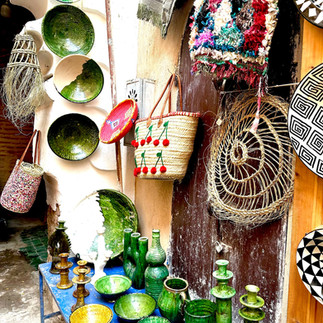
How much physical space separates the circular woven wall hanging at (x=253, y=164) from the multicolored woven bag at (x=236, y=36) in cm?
20

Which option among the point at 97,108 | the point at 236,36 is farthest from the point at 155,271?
the point at 97,108

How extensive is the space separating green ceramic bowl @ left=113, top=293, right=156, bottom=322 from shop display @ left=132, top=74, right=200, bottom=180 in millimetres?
652

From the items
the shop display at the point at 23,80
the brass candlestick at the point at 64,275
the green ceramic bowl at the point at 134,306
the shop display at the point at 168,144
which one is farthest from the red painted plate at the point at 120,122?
the green ceramic bowl at the point at 134,306

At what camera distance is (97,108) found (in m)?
2.49

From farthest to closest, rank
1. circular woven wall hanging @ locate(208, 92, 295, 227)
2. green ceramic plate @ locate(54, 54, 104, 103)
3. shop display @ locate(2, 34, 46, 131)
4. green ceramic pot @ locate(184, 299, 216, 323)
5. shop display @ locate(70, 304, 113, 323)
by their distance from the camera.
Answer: green ceramic plate @ locate(54, 54, 104, 103) < shop display @ locate(2, 34, 46, 131) < shop display @ locate(70, 304, 113, 323) < green ceramic pot @ locate(184, 299, 216, 323) < circular woven wall hanging @ locate(208, 92, 295, 227)

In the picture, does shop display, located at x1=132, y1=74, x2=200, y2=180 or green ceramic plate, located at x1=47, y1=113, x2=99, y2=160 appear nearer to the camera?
shop display, located at x1=132, y1=74, x2=200, y2=180

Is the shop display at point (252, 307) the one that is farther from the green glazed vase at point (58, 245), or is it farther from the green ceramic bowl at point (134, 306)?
the green glazed vase at point (58, 245)

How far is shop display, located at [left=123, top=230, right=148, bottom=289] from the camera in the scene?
1.72 meters

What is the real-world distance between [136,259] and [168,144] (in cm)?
79

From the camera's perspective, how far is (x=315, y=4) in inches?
35.5

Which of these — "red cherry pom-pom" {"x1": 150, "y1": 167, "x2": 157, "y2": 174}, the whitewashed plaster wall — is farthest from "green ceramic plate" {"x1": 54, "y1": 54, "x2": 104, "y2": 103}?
"red cherry pom-pom" {"x1": 150, "y1": 167, "x2": 157, "y2": 174}

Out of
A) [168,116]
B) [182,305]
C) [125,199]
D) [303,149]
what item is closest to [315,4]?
[303,149]

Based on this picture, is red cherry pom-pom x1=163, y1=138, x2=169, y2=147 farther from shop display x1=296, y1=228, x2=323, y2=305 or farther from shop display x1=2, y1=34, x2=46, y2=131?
shop display x1=2, y1=34, x2=46, y2=131

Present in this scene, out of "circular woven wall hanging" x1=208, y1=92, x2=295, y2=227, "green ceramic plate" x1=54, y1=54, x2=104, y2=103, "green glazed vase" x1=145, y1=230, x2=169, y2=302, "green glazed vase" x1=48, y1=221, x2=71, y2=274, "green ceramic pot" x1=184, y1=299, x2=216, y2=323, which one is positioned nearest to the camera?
"circular woven wall hanging" x1=208, y1=92, x2=295, y2=227
